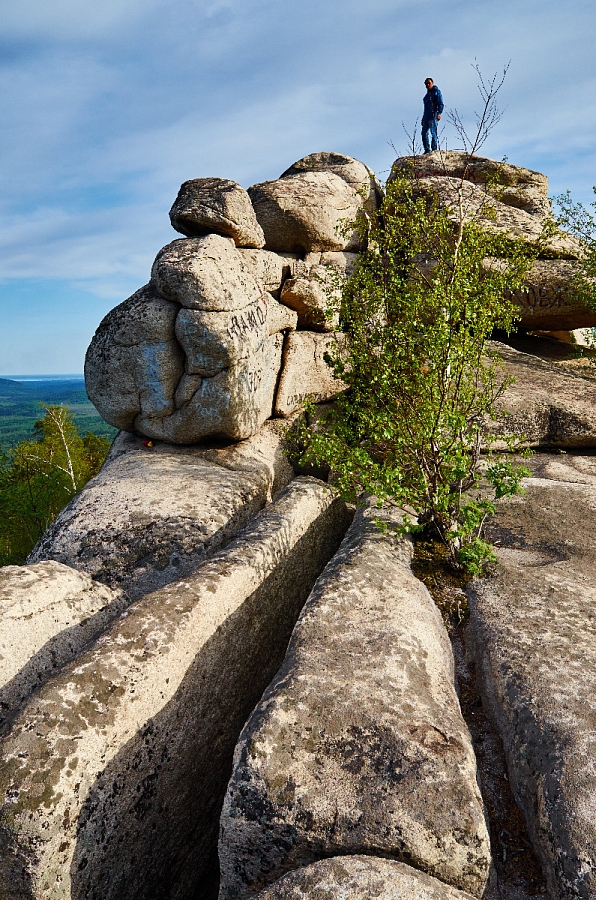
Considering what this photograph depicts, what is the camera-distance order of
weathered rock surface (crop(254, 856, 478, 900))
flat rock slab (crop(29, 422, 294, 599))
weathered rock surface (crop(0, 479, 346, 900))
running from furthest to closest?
flat rock slab (crop(29, 422, 294, 599)) → weathered rock surface (crop(0, 479, 346, 900)) → weathered rock surface (crop(254, 856, 478, 900))

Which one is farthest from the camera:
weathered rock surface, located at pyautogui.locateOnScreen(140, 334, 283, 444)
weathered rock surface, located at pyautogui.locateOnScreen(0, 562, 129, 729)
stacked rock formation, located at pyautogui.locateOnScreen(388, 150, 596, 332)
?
stacked rock formation, located at pyautogui.locateOnScreen(388, 150, 596, 332)

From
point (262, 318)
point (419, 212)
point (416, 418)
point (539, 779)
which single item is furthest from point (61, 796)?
point (419, 212)

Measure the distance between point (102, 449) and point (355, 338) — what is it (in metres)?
43.0

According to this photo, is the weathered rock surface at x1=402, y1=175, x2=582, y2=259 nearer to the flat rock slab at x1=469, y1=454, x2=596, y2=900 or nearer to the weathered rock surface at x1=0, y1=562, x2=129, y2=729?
the flat rock slab at x1=469, y1=454, x2=596, y2=900

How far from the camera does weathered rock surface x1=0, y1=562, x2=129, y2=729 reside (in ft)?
21.7

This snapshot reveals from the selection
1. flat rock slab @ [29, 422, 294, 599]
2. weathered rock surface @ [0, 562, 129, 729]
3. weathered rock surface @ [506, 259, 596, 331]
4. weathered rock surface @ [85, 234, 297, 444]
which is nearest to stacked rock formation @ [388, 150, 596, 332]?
weathered rock surface @ [506, 259, 596, 331]

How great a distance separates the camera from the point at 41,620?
7.12 metres

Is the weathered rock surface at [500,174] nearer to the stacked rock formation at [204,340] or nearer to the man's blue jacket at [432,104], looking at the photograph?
the man's blue jacket at [432,104]

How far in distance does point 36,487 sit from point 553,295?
28.4m

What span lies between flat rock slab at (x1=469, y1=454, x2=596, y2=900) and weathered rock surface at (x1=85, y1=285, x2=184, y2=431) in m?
6.81

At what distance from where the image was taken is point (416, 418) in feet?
32.0

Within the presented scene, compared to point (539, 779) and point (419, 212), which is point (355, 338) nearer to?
point (419, 212)

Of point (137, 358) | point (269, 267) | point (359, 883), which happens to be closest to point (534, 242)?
point (269, 267)

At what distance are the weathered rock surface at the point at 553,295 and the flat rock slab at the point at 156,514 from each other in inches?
471
